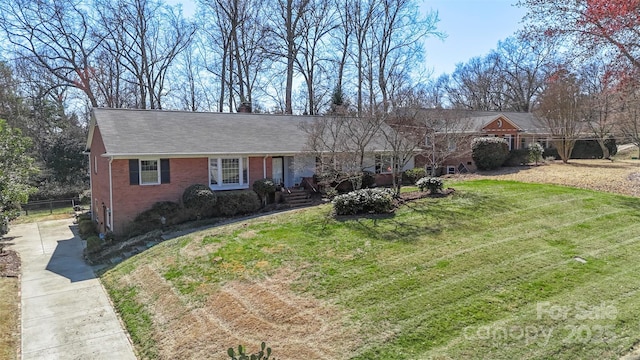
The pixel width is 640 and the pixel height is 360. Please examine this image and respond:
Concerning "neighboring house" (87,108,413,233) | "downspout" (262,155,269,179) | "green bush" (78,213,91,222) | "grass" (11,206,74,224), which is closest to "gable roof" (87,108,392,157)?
"neighboring house" (87,108,413,233)

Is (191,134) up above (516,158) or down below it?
above

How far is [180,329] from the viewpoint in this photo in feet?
24.2

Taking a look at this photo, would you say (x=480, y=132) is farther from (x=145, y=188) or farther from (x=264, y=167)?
(x=145, y=188)

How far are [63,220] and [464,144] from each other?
78.3 ft

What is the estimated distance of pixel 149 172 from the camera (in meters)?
16.1

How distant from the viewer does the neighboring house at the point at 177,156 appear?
617 inches

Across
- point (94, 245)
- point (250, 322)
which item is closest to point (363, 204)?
point (250, 322)

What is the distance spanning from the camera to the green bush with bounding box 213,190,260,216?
16.7m

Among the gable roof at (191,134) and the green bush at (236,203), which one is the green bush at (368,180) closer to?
the gable roof at (191,134)

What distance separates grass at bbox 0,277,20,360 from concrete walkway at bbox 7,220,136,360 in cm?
15

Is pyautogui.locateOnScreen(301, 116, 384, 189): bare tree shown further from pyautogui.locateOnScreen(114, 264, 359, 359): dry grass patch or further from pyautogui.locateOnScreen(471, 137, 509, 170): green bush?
pyautogui.locateOnScreen(114, 264, 359, 359): dry grass patch

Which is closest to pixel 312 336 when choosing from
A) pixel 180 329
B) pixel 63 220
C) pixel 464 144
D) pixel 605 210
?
pixel 180 329

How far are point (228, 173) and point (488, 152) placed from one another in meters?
14.6

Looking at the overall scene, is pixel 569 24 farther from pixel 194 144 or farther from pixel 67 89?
pixel 67 89
